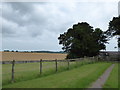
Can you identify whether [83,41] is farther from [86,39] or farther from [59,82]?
[59,82]

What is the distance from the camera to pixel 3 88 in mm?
7395

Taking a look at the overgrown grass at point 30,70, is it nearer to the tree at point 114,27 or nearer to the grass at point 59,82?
the grass at point 59,82

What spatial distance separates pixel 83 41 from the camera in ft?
150

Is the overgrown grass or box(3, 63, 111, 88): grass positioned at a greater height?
the overgrown grass

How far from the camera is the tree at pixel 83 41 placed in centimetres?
4578

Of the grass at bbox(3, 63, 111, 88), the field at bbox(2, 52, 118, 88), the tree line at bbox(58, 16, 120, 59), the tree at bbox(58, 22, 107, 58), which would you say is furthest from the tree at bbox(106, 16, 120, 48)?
A: the grass at bbox(3, 63, 111, 88)

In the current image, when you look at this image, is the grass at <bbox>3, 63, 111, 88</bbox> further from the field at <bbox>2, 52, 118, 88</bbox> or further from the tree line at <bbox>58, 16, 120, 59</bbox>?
the tree line at <bbox>58, 16, 120, 59</bbox>

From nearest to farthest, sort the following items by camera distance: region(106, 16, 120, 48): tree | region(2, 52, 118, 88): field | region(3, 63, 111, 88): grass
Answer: region(3, 63, 111, 88): grass, region(2, 52, 118, 88): field, region(106, 16, 120, 48): tree

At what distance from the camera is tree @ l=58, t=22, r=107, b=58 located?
4578 cm

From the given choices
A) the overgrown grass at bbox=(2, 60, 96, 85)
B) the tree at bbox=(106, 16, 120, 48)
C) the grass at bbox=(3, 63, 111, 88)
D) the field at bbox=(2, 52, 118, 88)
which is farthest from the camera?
the tree at bbox=(106, 16, 120, 48)

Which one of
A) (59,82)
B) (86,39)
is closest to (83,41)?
(86,39)

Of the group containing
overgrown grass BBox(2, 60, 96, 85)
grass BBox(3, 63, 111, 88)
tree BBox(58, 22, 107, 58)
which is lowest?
grass BBox(3, 63, 111, 88)

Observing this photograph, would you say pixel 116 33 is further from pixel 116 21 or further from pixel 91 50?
pixel 91 50

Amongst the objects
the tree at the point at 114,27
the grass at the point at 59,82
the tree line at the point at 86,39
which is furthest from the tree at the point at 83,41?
the grass at the point at 59,82
